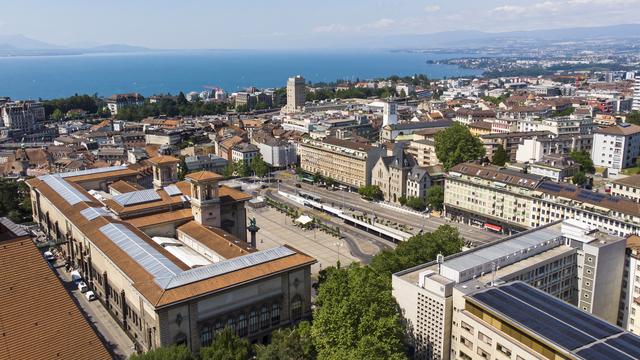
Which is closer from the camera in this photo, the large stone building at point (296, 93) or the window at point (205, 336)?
the window at point (205, 336)

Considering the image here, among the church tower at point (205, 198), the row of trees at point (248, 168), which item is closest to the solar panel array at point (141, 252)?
the church tower at point (205, 198)

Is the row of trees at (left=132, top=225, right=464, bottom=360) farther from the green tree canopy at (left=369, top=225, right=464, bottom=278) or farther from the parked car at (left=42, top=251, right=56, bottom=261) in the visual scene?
the parked car at (left=42, top=251, right=56, bottom=261)

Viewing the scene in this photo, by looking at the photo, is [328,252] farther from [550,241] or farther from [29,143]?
[29,143]

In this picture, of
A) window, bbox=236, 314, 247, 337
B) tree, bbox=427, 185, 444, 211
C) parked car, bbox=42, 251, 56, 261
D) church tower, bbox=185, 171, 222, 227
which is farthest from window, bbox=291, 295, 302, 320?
tree, bbox=427, 185, 444, 211

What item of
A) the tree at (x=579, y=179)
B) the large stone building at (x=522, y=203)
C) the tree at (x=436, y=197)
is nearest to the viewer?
the large stone building at (x=522, y=203)

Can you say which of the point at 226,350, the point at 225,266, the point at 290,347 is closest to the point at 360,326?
the point at 290,347

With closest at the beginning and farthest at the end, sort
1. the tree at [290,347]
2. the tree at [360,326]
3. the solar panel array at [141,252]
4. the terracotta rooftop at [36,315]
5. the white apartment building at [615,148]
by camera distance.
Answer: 1. the terracotta rooftop at [36,315]
2. the tree at [360,326]
3. the tree at [290,347]
4. the solar panel array at [141,252]
5. the white apartment building at [615,148]

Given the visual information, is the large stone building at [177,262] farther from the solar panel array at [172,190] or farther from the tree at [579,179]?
the tree at [579,179]

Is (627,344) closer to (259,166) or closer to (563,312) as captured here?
(563,312)
